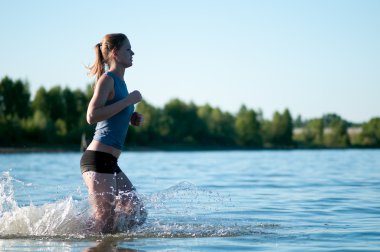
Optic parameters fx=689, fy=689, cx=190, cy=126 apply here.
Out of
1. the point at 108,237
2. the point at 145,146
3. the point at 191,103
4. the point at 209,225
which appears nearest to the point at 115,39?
the point at 108,237

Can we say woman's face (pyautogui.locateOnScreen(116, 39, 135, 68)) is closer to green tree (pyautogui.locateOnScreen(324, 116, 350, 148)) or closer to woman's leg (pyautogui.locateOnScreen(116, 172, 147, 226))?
woman's leg (pyautogui.locateOnScreen(116, 172, 147, 226))

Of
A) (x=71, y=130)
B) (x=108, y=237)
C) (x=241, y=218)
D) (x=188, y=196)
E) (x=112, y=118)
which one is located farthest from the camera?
(x=71, y=130)

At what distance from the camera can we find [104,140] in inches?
279

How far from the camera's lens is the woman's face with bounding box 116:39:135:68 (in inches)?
284

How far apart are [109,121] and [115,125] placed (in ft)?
0.24

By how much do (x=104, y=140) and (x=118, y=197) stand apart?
66cm

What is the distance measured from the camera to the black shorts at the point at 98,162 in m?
7.09

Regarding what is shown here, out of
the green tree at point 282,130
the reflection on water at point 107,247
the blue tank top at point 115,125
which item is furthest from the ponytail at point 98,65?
the green tree at point 282,130

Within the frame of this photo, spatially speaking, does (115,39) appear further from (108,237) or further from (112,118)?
(108,237)

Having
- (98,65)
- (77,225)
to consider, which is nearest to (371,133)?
(77,225)

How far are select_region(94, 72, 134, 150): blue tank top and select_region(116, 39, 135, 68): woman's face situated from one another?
0.18 metres

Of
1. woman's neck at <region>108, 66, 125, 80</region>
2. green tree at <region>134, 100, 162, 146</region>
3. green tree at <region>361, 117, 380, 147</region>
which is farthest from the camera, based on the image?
green tree at <region>361, 117, 380, 147</region>

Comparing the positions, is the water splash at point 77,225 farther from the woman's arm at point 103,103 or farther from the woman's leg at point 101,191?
the woman's arm at point 103,103

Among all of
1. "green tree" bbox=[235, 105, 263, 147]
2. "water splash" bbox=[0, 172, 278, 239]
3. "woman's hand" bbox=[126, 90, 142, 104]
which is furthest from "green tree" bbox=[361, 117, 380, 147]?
"woman's hand" bbox=[126, 90, 142, 104]
